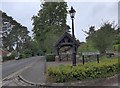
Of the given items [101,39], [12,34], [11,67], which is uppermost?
[12,34]

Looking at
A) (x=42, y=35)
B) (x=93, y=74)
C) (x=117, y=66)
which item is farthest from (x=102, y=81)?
(x=42, y=35)

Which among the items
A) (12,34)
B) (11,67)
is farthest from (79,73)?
(12,34)

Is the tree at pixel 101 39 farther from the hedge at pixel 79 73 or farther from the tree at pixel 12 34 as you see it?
the tree at pixel 12 34

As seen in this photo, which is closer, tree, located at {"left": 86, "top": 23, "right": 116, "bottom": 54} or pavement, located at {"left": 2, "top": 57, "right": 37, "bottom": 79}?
pavement, located at {"left": 2, "top": 57, "right": 37, "bottom": 79}

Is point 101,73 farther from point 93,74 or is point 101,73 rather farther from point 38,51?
point 38,51

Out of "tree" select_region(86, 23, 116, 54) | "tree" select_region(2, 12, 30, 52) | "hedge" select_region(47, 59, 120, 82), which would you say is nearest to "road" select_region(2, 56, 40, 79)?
"hedge" select_region(47, 59, 120, 82)

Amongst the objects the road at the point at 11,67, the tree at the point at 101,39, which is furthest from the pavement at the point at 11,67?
the tree at the point at 101,39

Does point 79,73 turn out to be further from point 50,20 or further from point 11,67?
point 50,20

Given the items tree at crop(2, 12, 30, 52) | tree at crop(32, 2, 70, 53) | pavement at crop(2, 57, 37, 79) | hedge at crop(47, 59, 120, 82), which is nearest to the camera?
hedge at crop(47, 59, 120, 82)

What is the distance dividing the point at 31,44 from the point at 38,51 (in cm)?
754

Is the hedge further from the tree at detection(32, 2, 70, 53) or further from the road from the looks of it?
the tree at detection(32, 2, 70, 53)

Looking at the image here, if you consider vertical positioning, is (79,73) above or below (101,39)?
below

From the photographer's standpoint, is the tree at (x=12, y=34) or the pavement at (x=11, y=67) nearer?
the pavement at (x=11, y=67)

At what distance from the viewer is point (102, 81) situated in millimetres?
14109
